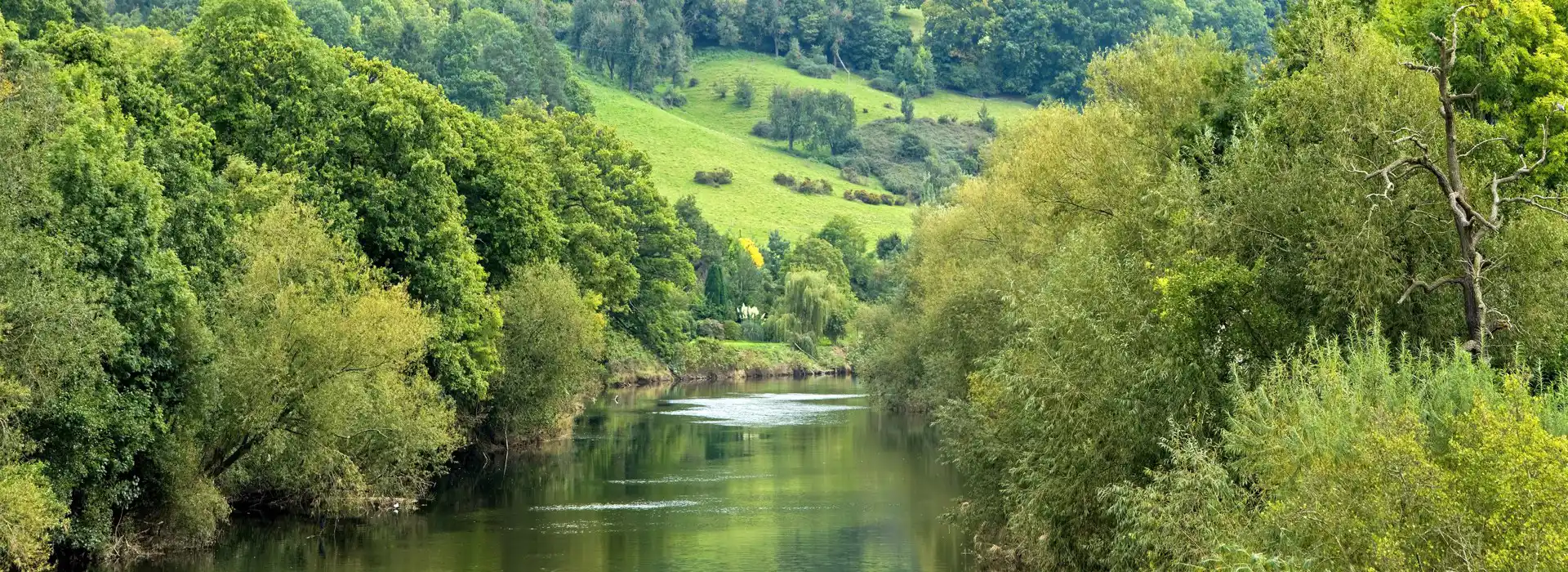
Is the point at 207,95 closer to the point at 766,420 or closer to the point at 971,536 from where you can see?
the point at 971,536

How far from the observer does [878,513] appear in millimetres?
46500

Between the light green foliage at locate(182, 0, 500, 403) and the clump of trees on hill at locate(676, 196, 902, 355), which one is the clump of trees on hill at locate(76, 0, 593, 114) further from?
the light green foliage at locate(182, 0, 500, 403)

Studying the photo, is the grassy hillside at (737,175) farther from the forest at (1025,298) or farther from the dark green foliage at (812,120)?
the forest at (1025,298)

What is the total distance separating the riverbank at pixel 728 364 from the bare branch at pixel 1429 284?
7609 cm

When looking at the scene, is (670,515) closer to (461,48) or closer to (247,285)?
(247,285)

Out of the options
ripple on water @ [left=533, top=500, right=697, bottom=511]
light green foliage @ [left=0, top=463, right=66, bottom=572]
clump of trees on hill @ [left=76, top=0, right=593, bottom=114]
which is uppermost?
clump of trees on hill @ [left=76, top=0, right=593, bottom=114]

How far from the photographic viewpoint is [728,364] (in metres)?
118

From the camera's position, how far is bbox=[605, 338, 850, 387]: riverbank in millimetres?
107562

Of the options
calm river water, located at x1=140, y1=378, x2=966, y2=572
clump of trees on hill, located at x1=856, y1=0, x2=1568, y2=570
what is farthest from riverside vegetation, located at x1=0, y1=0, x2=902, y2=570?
clump of trees on hill, located at x1=856, y1=0, x2=1568, y2=570

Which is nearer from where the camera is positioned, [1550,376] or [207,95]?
[1550,376]

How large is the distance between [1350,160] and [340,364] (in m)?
25.8

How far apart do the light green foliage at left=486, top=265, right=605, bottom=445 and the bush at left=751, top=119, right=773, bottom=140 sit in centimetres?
12805

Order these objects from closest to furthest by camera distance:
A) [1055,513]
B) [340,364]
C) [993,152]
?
[1055,513] → [340,364] → [993,152]

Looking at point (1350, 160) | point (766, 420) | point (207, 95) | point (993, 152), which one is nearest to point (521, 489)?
point (207, 95)
